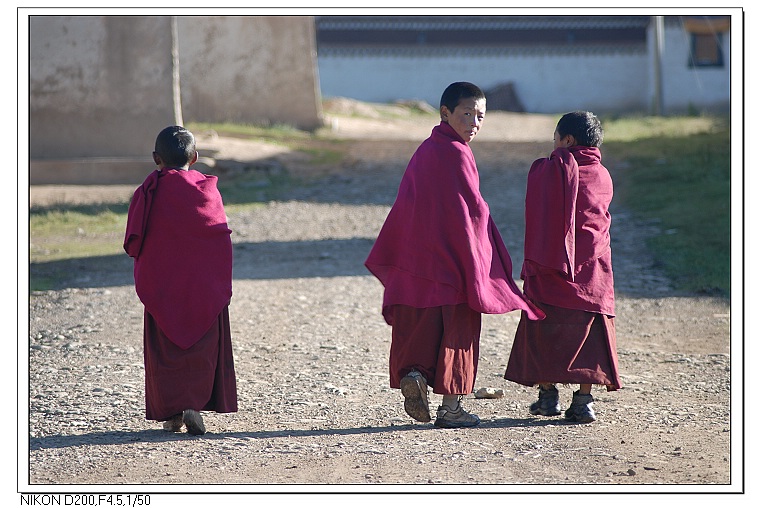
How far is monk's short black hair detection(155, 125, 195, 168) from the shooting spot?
4.30 metres

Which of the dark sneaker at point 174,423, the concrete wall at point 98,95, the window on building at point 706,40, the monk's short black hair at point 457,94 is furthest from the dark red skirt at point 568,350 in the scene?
the window on building at point 706,40

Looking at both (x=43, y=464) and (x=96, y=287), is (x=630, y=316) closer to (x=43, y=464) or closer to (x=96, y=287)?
(x=96, y=287)

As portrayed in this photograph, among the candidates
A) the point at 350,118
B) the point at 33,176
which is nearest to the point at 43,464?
the point at 33,176

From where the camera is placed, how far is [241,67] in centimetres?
1673

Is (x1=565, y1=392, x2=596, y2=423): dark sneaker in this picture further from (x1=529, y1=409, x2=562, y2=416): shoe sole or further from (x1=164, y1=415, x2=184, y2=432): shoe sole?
(x1=164, y1=415, x2=184, y2=432): shoe sole

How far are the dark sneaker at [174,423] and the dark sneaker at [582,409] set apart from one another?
1.72 metres

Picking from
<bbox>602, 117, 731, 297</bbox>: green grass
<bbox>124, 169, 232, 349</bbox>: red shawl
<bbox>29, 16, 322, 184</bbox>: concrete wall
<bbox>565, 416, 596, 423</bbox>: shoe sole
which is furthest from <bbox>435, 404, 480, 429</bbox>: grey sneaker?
<bbox>29, 16, 322, 184</bbox>: concrete wall

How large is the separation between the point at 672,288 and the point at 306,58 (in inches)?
397

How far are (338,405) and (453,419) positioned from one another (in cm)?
68

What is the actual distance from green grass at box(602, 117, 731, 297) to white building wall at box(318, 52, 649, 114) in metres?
11.4

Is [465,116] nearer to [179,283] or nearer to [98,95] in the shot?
[179,283]

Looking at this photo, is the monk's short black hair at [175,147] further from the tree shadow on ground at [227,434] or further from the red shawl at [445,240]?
the tree shadow on ground at [227,434]

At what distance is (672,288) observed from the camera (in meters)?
7.77
